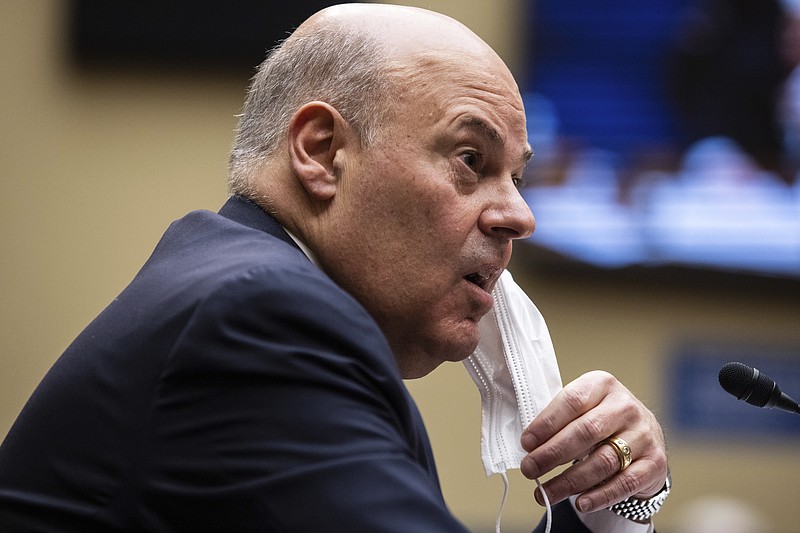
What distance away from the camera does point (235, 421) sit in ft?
3.88

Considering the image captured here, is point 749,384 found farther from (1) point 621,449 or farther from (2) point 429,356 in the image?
(2) point 429,356

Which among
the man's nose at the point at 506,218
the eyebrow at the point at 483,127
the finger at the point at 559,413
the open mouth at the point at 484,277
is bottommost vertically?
the finger at the point at 559,413

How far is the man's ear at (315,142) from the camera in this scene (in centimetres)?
165

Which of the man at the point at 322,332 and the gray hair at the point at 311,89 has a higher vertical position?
the gray hair at the point at 311,89

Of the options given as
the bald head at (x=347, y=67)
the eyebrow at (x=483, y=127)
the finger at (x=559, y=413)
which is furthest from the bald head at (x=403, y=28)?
the finger at (x=559, y=413)

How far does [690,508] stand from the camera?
4441mm

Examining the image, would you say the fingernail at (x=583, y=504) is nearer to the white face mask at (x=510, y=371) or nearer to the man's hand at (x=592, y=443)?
the man's hand at (x=592, y=443)

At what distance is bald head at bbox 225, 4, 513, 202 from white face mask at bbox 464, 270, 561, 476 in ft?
1.33

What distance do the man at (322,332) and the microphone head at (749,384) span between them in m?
0.18

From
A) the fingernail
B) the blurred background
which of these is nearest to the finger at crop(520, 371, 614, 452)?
the fingernail

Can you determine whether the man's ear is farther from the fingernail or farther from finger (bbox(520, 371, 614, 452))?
the fingernail

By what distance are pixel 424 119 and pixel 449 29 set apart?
174mm

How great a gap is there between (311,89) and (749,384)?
0.76 m

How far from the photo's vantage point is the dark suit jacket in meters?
1.15
